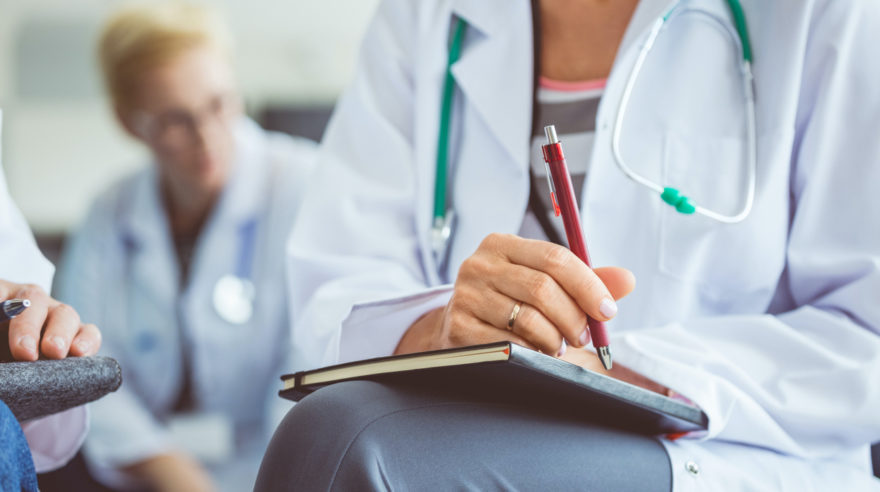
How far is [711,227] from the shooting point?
2.40ft

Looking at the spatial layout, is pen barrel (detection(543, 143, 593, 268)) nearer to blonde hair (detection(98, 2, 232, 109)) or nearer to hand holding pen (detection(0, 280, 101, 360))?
hand holding pen (detection(0, 280, 101, 360))

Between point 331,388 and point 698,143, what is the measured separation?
42 centimetres

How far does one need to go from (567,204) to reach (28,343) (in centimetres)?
36

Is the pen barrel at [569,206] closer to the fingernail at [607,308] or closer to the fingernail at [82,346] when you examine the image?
the fingernail at [607,308]

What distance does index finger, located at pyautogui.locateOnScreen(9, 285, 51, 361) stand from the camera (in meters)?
0.54

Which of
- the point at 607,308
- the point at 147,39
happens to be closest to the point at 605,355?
the point at 607,308

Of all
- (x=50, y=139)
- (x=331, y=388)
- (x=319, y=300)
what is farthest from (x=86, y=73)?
(x=331, y=388)

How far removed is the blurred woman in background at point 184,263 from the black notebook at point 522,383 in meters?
1.00

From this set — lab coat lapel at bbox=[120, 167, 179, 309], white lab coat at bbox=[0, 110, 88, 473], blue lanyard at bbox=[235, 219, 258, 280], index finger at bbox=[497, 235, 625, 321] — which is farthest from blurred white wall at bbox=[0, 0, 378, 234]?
index finger at bbox=[497, 235, 625, 321]

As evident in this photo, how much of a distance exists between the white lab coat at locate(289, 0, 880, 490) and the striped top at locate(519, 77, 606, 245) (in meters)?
0.02

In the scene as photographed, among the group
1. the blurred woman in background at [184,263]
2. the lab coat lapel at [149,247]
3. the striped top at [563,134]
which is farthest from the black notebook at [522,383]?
the lab coat lapel at [149,247]

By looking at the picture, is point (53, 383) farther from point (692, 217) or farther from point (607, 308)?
point (692, 217)

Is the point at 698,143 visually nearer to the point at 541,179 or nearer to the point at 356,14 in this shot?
the point at 541,179

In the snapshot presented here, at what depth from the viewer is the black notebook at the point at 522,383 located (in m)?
0.46
